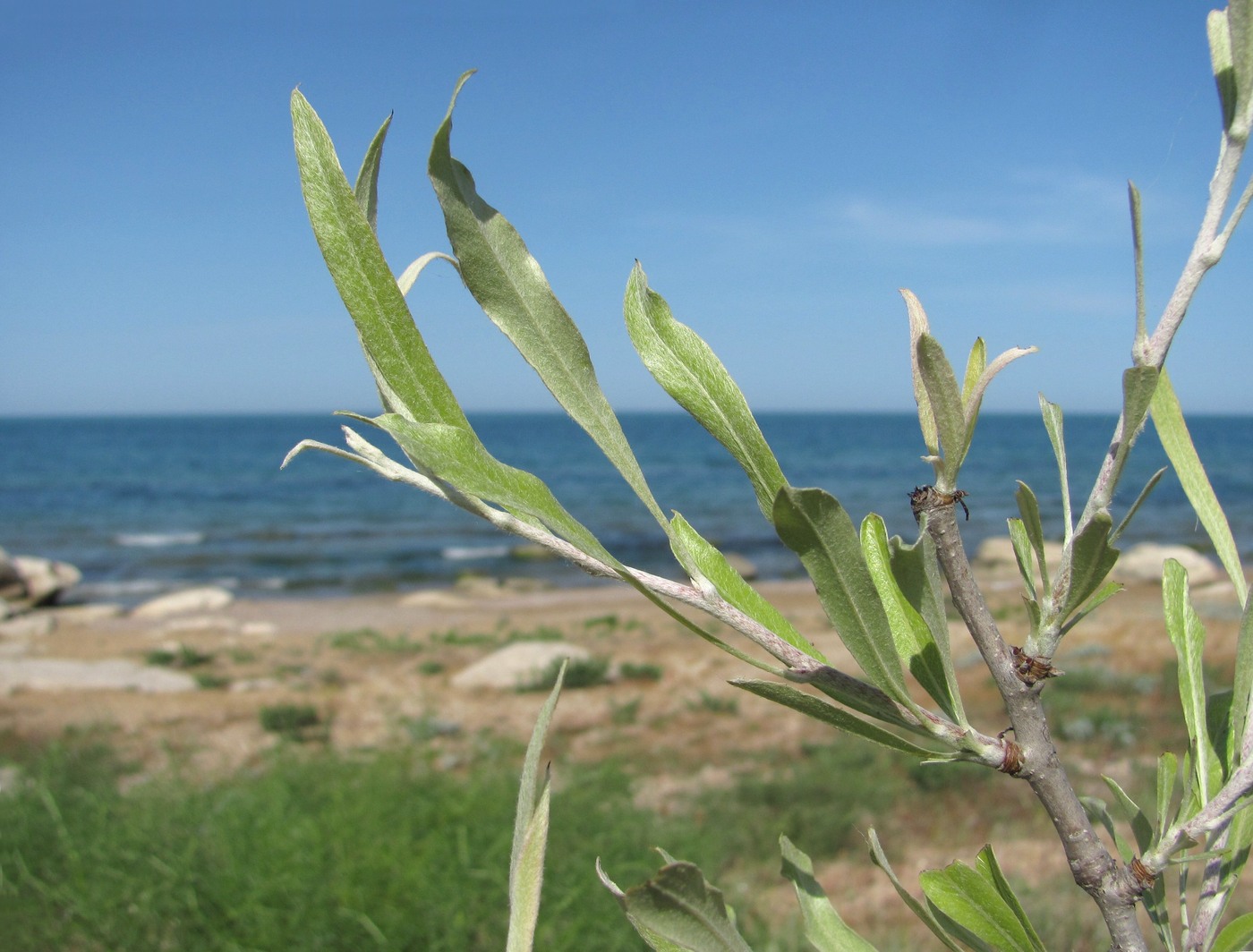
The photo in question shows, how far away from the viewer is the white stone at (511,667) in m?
8.95

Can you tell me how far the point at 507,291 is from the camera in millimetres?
442

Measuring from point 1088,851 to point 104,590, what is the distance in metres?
19.7

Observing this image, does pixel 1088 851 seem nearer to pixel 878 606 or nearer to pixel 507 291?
pixel 878 606

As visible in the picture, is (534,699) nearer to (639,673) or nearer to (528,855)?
(639,673)

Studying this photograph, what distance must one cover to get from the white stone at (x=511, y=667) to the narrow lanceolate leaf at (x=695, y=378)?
8.45 m

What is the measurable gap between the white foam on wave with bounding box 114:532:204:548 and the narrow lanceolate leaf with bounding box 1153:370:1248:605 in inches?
956

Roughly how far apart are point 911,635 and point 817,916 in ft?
0.57

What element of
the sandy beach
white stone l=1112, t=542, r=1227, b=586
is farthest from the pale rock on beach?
white stone l=1112, t=542, r=1227, b=586

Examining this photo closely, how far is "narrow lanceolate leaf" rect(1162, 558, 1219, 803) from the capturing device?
0.51 m

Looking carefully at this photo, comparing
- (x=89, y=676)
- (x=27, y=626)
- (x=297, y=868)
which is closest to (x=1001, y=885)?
(x=297, y=868)

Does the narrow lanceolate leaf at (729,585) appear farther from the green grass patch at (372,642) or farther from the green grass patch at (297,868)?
the green grass patch at (372,642)

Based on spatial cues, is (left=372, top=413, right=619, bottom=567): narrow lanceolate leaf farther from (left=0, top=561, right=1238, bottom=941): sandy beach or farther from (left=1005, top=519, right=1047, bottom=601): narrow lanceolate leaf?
(left=0, top=561, right=1238, bottom=941): sandy beach

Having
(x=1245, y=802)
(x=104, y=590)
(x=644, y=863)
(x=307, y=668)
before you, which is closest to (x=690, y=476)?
(x=104, y=590)

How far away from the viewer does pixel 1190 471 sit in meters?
0.58
